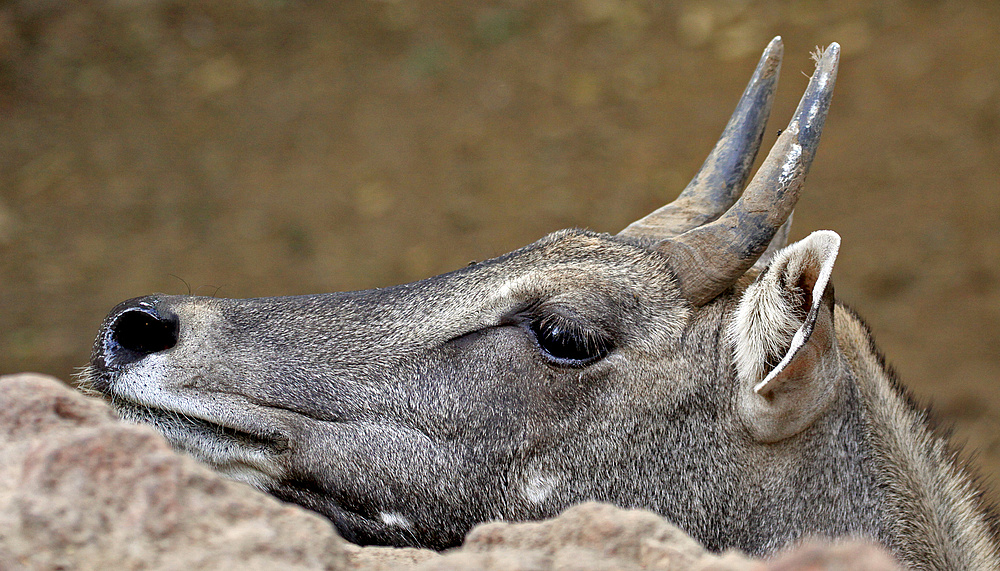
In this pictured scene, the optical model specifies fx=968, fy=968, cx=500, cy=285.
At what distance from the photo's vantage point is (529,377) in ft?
11.4

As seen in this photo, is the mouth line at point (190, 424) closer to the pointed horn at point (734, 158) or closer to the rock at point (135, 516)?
the rock at point (135, 516)

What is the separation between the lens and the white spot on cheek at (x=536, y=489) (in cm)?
345

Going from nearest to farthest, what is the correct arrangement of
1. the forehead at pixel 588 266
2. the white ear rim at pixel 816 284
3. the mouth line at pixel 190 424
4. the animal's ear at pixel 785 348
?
the white ear rim at pixel 816 284 < the animal's ear at pixel 785 348 < the mouth line at pixel 190 424 < the forehead at pixel 588 266

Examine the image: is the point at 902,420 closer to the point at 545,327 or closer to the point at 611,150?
the point at 545,327

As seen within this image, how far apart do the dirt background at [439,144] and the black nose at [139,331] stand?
19.7ft

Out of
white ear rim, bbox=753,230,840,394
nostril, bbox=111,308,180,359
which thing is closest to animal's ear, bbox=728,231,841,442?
white ear rim, bbox=753,230,840,394

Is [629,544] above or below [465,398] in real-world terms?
below

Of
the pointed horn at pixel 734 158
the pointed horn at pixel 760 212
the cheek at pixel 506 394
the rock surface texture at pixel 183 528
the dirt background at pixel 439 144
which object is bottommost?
the rock surface texture at pixel 183 528

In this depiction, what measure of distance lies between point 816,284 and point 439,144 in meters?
8.55

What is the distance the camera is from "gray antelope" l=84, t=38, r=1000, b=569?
11.1ft

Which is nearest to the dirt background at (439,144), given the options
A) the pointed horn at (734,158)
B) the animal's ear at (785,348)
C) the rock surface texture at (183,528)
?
the pointed horn at (734,158)

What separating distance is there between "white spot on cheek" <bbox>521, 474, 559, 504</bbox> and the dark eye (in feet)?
1.39

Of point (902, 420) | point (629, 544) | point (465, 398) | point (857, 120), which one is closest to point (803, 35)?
point (857, 120)

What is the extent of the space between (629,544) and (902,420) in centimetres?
229
